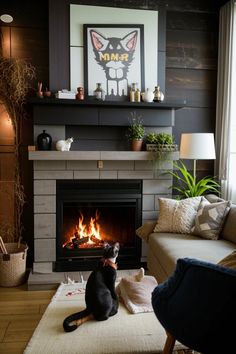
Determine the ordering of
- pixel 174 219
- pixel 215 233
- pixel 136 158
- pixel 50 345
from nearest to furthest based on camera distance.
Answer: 1. pixel 50 345
2. pixel 215 233
3. pixel 174 219
4. pixel 136 158

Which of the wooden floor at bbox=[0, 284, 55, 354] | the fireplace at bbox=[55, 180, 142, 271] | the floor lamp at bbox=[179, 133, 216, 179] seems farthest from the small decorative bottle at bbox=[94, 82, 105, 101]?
the wooden floor at bbox=[0, 284, 55, 354]

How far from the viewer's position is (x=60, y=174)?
3262 millimetres

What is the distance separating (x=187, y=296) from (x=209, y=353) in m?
0.24

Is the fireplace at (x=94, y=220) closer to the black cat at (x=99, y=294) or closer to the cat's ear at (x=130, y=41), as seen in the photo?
the black cat at (x=99, y=294)

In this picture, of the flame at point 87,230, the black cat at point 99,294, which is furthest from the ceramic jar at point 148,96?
the black cat at point 99,294

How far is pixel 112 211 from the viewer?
353cm

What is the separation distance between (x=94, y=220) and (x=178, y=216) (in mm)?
996

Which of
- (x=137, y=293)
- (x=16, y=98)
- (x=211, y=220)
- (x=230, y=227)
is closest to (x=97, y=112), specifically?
(x=16, y=98)

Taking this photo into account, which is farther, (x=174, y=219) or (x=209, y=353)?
(x=174, y=219)

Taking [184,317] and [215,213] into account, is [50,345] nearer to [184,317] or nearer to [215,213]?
[184,317]

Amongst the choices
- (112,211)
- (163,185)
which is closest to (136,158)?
(163,185)

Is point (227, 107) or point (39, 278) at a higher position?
point (227, 107)

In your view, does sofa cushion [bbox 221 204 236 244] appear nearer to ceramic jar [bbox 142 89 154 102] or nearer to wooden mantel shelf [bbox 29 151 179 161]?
wooden mantel shelf [bbox 29 151 179 161]

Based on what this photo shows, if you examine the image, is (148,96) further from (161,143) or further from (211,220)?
(211,220)
